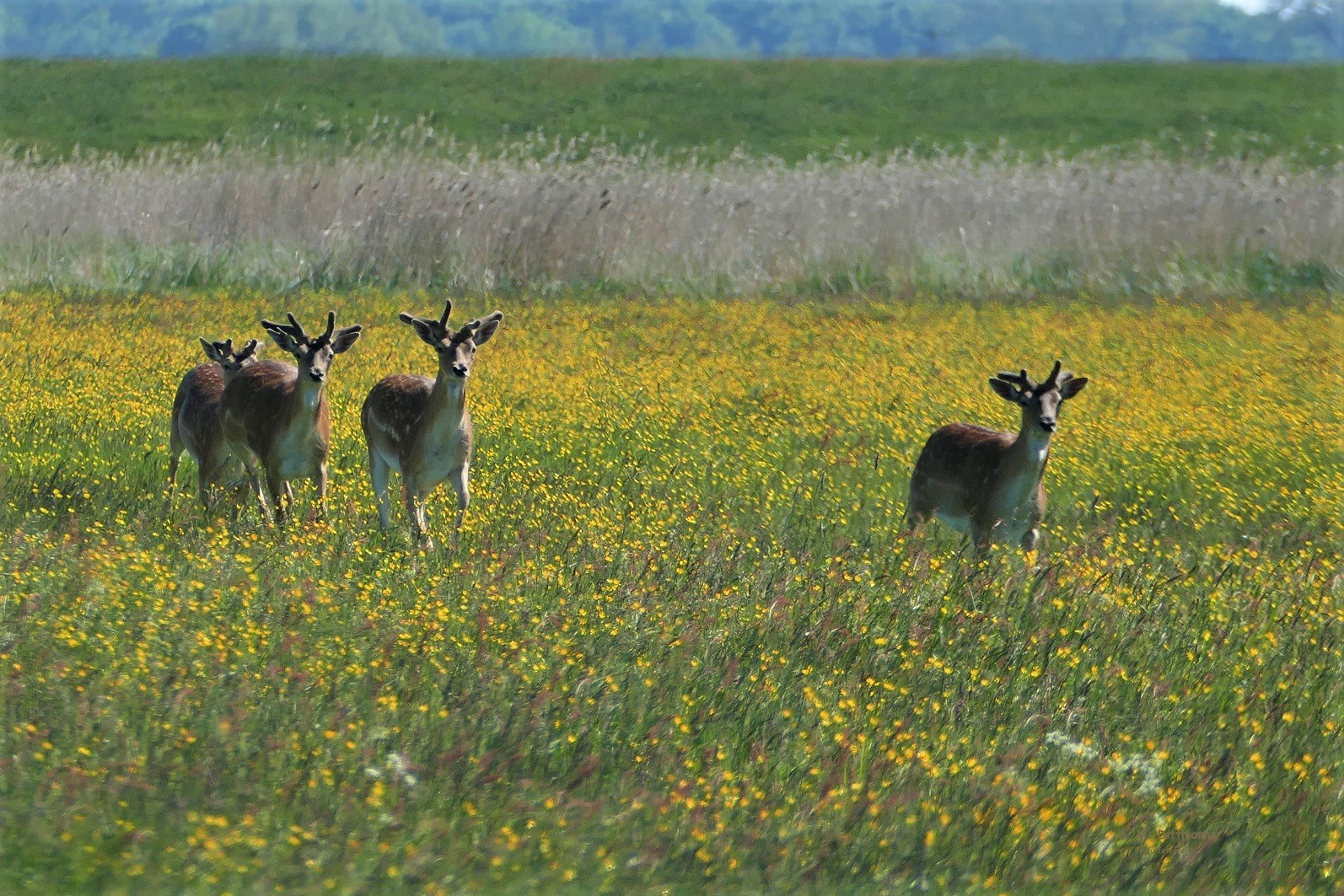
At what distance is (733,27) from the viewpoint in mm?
41188

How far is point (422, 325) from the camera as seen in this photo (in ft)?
31.1

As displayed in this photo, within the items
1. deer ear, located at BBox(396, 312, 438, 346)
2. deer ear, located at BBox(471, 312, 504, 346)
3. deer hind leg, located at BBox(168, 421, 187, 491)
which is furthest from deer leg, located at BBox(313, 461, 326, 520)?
deer hind leg, located at BBox(168, 421, 187, 491)

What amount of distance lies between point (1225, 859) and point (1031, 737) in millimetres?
906

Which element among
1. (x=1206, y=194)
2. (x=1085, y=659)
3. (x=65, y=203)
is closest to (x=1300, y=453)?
(x=1085, y=659)

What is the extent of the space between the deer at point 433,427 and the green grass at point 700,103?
26.6 m

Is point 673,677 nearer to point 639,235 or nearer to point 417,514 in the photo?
point 417,514

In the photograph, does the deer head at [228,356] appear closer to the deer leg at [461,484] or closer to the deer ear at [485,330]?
the deer ear at [485,330]

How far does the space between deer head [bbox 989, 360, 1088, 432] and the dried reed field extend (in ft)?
39.5

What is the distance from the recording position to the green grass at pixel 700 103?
39.0 meters

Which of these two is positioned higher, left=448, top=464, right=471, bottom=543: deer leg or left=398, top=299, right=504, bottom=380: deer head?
left=398, top=299, right=504, bottom=380: deer head

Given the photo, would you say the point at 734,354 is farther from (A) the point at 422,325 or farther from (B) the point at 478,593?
(B) the point at 478,593

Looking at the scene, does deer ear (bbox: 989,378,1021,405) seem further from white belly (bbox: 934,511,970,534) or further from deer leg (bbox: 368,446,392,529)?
deer leg (bbox: 368,446,392,529)

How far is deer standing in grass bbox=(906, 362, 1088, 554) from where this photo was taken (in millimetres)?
8797

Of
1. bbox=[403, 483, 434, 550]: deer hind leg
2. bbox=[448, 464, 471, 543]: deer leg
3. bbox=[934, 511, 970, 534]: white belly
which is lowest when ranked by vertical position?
bbox=[403, 483, 434, 550]: deer hind leg
